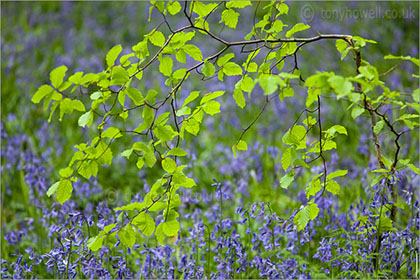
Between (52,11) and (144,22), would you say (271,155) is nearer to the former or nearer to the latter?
(144,22)

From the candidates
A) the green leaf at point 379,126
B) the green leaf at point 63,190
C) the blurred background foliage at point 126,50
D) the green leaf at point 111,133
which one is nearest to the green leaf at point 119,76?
the green leaf at point 111,133

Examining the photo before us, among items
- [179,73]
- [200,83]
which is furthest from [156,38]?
[200,83]

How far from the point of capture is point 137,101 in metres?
1.69

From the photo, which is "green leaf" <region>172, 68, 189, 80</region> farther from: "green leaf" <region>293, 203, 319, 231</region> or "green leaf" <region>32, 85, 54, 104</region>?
"green leaf" <region>293, 203, 319, 231</region>

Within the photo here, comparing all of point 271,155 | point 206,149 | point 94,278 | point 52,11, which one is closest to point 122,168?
point 206,149

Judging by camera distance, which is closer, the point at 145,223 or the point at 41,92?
the point at 41,92

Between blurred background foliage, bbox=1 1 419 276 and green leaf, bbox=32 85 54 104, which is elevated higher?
blurred background foliage, bbox=1 1 419 276

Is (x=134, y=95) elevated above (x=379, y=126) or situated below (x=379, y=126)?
below

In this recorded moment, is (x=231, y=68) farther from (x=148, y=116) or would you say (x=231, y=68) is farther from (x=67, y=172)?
(x=67, y=172)

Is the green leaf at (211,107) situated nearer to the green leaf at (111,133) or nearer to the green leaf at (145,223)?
the green leaf at (111,133)

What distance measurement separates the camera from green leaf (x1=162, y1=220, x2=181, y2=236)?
5.67 ft

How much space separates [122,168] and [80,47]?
333cm

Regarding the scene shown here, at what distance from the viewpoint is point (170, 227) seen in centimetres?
174

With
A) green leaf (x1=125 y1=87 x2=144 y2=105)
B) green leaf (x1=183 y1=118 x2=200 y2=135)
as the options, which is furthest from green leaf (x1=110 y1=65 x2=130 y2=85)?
green leaf (x1=183 y1=118 x2=200 y2=135)
